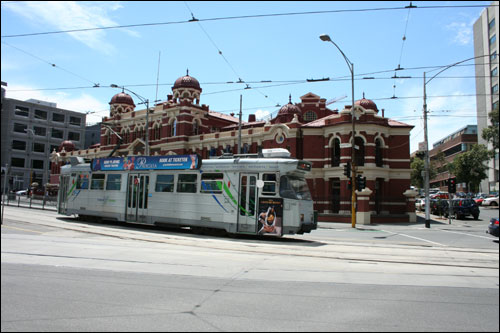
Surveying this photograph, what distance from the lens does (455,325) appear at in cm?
462

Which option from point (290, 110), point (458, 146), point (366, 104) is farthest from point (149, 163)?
point (458, 146)

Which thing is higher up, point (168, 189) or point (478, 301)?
point (168, 189)

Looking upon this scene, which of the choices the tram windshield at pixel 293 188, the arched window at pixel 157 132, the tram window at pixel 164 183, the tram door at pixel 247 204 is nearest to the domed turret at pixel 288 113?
the arched window at pixel 157 132

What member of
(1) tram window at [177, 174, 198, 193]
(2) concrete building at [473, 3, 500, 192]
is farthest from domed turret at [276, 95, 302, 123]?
(2) concrete building at [473, 3, 500, 192]

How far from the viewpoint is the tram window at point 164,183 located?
16.9 metres

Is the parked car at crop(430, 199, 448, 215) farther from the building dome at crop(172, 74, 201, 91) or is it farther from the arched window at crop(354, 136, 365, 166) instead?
the building dome at crop(172, 74, 201, 91)

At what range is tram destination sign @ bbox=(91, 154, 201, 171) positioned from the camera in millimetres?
16219

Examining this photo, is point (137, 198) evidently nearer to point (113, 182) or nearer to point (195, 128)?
point (113, 182)

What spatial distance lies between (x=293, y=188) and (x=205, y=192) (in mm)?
3829

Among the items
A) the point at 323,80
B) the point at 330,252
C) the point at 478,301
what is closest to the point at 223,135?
the point at 323,80

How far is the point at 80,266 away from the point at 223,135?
1437 inches

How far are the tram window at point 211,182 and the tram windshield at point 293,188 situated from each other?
8.78 feet

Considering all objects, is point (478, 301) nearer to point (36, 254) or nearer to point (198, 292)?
point (198, 292)

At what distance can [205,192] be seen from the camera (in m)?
15.8
